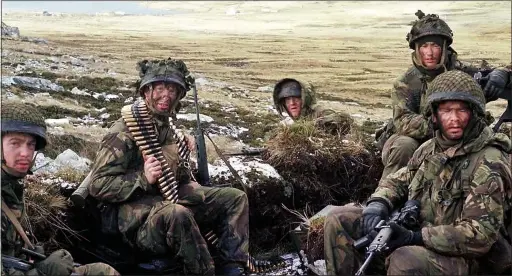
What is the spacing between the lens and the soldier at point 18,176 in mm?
4598

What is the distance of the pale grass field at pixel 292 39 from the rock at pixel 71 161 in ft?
4.95

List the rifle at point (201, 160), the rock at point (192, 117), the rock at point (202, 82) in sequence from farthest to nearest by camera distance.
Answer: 1. the rock at point (202, 82)
2. the rock at point (192, 117)
3. the rifle at point (201, 160)

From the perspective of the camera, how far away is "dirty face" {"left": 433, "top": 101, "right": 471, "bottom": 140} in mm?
4898

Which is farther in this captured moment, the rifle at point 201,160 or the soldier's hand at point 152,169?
the rifle at point 201,160

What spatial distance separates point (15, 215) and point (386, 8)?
647cm

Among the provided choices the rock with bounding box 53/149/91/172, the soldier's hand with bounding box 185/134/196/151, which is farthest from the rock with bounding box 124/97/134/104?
the soldier's hand with bounding box 185/134/196/151

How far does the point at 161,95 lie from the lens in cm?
606

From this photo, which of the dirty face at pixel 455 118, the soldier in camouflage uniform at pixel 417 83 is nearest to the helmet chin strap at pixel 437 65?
the soldier in camouflage uniform at pixel 417 83

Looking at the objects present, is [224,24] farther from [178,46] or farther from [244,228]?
[244,228]

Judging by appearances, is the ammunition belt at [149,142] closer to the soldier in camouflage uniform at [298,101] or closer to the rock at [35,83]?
the soldier in camouflage uniform at [298,101]

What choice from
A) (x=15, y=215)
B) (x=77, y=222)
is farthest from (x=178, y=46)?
(x=15, y=215)

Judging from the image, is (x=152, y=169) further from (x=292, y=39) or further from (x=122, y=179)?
(x=292, y=39)

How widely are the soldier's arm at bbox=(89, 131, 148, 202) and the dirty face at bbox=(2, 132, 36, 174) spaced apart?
103cm

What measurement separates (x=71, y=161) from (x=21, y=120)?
248cm
